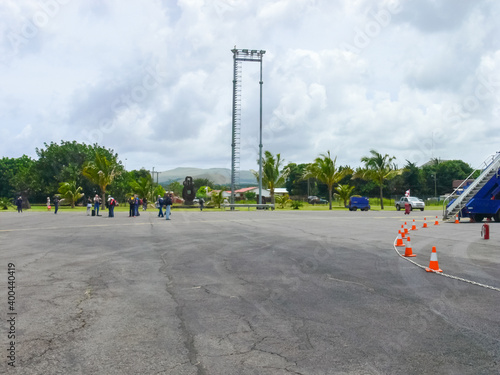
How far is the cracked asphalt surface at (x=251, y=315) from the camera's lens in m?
4.05

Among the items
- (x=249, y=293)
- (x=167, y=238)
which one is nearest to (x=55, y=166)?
(x=167, y=238)

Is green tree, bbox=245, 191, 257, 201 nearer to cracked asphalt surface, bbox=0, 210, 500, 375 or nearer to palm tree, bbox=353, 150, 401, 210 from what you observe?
palm tree, bbox=353, 150, 401, 210

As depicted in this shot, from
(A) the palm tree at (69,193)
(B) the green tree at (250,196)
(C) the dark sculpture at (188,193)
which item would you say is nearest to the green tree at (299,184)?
(B) the green tree at (250,196)

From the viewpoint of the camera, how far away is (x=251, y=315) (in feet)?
18.2

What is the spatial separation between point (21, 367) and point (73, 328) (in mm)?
1102

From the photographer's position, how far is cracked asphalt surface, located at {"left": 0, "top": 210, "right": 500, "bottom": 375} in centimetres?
405

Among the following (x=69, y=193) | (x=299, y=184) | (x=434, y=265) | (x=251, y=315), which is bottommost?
(x=251, y=315)

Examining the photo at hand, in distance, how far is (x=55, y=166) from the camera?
217ft

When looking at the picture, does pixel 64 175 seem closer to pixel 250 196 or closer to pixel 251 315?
pixel 250 196

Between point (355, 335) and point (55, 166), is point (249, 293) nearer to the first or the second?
point (355, 335)

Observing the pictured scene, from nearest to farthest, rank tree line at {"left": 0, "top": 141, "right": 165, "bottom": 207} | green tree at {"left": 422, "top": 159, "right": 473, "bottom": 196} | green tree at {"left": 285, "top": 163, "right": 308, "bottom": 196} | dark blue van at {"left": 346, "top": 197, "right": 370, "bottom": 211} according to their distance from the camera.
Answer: dark blue van at {"left": 346, "top": 197, "right": 370, "bottom": 211} < tree line at {"left": 0, "top": 141, "right": 165, "bottom": 207} < green tree at {"left": 422, "top": 159, "right": 473, "bottom": 196} < green tree at {"left": 285, "top": 163, "right": 308, "bottom": 196}

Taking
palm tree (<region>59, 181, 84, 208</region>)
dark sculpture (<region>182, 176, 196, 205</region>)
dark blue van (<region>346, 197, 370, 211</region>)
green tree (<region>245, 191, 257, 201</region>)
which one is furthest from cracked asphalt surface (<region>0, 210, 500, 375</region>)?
green tree (<region>245, 191, 257, 201</region>)

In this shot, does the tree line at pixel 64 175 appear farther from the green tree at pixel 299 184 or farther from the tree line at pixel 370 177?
the green tree at pixel 299 184

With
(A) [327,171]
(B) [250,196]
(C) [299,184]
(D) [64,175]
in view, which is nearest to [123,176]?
(D) [64,175]
